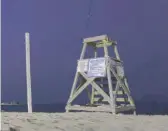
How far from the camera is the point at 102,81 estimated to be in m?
19.5

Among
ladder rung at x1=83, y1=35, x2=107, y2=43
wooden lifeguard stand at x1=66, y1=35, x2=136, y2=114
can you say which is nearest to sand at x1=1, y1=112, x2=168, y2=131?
wooden lifeguard stand at x1=66, y1=35, x2=136, y2=114

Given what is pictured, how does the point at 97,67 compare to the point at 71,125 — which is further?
the point at 97,67

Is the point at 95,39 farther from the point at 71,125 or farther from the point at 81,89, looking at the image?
the point at 71,125

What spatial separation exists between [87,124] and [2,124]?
1.98 m

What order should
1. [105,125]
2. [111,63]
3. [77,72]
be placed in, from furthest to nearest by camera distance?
[77,72]
[111,63]
[105,125]

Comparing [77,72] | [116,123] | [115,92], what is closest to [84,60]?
[77,72]

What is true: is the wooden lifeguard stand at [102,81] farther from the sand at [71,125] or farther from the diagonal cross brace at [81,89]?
the sand at [71,125]

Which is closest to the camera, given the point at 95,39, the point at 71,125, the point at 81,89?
the point at 71,125

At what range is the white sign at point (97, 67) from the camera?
17859 millimetres

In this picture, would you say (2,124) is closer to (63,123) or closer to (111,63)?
(63,123)

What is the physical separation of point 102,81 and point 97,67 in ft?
5.46

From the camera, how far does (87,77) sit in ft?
61.7

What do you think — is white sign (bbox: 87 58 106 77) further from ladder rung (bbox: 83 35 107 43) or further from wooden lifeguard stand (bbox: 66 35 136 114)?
ladder rung (bbox: 83 35 107 43)

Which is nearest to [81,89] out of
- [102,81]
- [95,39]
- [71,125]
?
[102,81]
